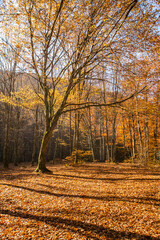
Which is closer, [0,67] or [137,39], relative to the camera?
[137,39]

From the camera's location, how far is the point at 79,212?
12.1 feet

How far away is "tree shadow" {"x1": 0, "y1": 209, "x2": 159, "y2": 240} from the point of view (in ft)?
9.30

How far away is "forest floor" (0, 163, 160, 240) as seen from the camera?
2900mm

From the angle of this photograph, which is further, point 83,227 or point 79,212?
point 79,212

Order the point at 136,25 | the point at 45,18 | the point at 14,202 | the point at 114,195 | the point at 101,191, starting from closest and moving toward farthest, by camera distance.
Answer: the point at 14,202, the point at 114,195, the point at 101,191, the point at 136,25, the point at 45,18

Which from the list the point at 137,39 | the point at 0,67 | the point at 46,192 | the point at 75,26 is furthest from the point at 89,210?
the point at 0,67

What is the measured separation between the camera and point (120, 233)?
292 cm

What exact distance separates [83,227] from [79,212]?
60 cm

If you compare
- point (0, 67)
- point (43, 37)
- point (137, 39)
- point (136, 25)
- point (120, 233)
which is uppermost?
point (0, 67)

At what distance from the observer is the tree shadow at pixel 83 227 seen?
2834 millimetres

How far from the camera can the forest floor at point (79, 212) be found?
2.90 metres

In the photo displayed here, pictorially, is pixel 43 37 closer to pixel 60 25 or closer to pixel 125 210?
pixel 60 25

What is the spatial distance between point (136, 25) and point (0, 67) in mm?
11280

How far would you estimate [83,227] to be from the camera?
310cm
